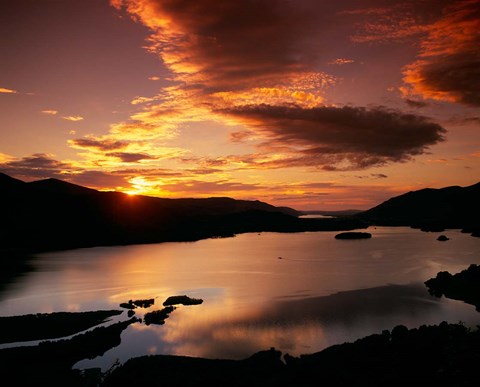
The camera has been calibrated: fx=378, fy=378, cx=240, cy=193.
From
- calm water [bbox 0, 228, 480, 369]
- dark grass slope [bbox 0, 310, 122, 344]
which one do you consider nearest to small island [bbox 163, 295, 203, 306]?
calm water [bbox 0, 228, 480, 369]

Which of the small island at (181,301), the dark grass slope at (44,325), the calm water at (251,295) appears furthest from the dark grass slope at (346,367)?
the small island at (181,301)

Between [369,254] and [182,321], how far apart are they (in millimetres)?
101910

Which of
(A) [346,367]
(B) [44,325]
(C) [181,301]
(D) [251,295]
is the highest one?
(A) [346,367]

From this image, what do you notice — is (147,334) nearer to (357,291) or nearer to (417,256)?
(357,291)

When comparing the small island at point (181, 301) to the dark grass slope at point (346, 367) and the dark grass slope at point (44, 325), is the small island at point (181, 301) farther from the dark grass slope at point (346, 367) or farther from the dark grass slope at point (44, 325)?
the dark grass slope at point (346, 367)

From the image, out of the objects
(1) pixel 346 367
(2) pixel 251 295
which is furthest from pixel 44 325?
(1) pixel 346 367

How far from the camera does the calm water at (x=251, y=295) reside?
45594 mm

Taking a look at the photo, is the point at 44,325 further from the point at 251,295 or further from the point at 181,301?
the point at 251,295

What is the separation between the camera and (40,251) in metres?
158

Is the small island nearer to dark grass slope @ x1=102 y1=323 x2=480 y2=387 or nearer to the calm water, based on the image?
the calm water

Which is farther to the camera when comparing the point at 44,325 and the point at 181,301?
the point at 181,301

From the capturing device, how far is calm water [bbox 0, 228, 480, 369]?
150ft

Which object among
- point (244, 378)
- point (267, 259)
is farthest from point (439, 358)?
point (267, 259)

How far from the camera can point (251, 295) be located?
73.6m
